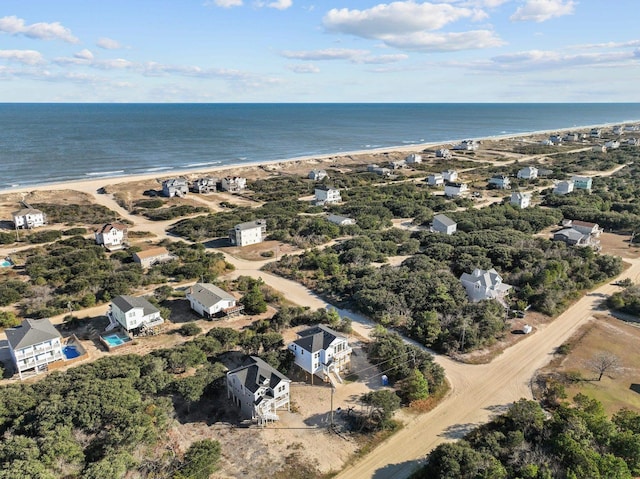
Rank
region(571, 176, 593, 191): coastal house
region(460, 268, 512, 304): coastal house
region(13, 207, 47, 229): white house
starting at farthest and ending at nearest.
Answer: region(571, 176, 593, 191): coastal house < region(13, 207, 47, 229): white house < region(460, 268, 512, 304): coastal house

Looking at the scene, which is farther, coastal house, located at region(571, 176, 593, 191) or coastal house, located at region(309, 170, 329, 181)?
coastal house, located at region(309, 170, 329, 181)

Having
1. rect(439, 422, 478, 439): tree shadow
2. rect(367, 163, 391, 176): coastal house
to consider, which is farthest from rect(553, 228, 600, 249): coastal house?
rect(367, 163, 391, 176): coastal house

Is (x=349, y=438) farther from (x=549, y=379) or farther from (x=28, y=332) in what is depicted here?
(x=28, y=332)

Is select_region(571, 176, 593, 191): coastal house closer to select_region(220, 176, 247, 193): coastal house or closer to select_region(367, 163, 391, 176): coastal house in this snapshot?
select_region(367, 163, 391, 176): coastal house

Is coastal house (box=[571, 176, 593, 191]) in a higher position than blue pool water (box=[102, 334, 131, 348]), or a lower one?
higher

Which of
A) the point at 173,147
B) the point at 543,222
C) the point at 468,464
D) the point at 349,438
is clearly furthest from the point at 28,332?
the point at 173,147

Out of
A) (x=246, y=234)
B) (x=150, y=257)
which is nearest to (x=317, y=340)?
(x=150, y=257)

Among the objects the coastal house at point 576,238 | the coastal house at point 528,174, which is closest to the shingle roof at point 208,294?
the coastal house at point 576,238
